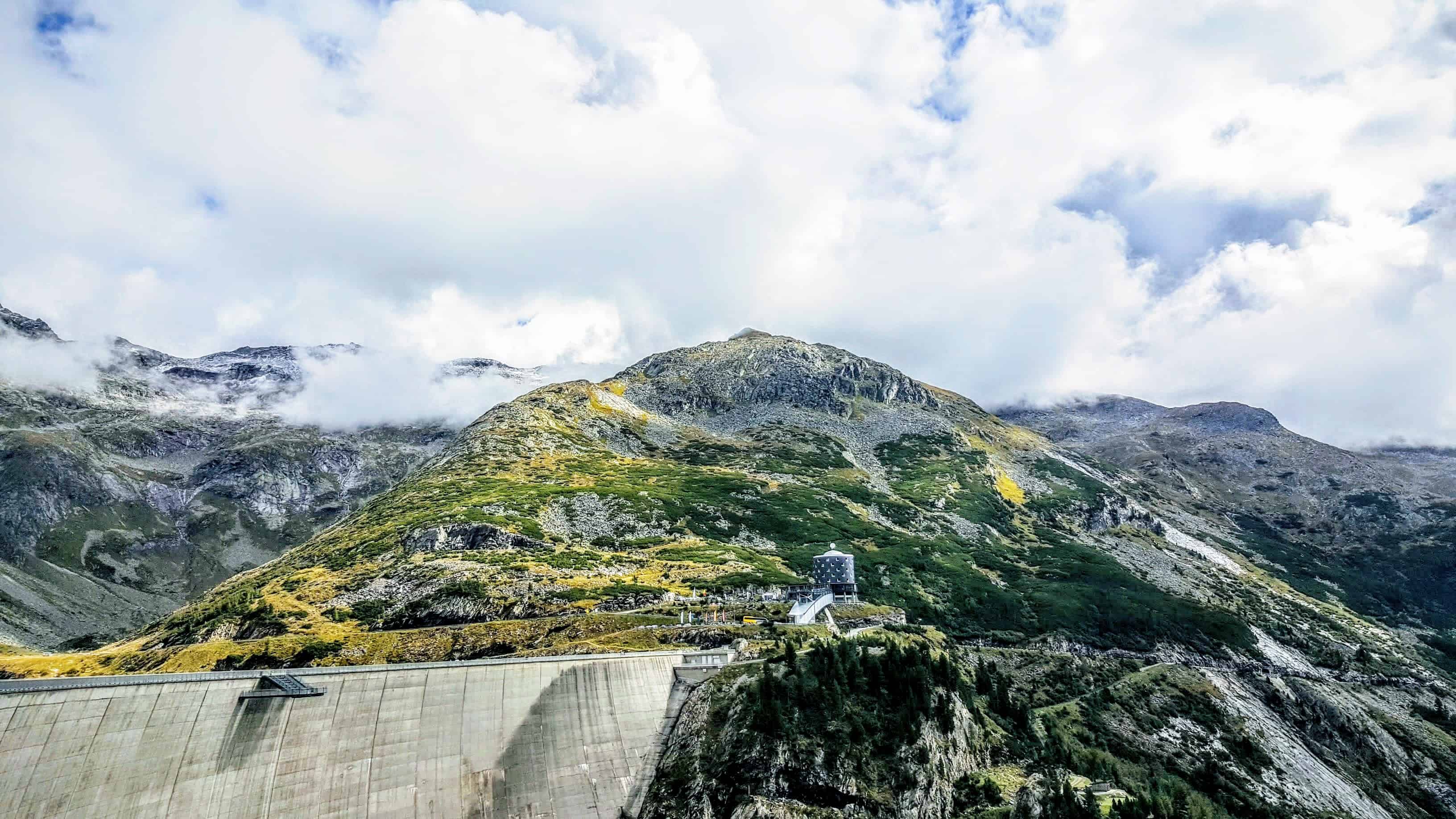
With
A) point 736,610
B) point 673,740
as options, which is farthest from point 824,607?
point 673,740

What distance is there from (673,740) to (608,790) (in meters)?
8.57

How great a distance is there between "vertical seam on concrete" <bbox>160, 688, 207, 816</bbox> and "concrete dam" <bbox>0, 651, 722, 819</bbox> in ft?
0.25

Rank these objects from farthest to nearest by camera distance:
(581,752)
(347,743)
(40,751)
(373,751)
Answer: (581,752) < (373,751) < (347,743) < (40,751)

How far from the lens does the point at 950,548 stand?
A: 566ft

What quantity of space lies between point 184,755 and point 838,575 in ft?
292

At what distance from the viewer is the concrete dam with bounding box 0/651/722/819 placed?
3662 cm

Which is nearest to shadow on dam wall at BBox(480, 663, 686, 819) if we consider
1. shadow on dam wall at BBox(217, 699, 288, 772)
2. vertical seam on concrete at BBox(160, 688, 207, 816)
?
shadow on dam wall at BBox(217, 699, 288, 772)

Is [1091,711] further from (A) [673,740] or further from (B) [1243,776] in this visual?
(A) [673,740]

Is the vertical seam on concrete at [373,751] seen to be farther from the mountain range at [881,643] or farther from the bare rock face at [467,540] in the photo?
the bare rock face at [467,540]

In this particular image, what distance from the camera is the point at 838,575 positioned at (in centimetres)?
11469

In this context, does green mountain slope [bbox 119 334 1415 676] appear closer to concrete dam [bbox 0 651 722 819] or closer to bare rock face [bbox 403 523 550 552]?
Result: bare rock face [bbox 403 523 550 552]

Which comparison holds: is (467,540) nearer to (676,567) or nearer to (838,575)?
(676,567)

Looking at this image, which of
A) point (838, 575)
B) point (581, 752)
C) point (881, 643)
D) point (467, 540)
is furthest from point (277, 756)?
point (838, 575)

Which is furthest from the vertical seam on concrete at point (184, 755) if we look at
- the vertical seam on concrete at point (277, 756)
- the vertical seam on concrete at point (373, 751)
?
the vertical seam on concrete at point (373, 751)
